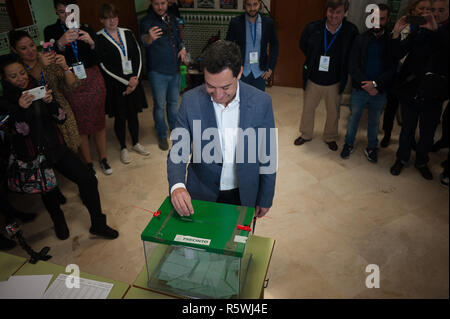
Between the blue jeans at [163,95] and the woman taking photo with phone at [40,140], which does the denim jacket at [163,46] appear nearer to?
the blue jeans at [163,95]

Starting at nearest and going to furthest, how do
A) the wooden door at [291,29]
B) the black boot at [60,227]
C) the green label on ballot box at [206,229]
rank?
the green label on ballot box at [206,229] < the black boot at [60,227] < the wooden door at [291,29]

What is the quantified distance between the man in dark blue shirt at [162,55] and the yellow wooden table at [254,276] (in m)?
2.89

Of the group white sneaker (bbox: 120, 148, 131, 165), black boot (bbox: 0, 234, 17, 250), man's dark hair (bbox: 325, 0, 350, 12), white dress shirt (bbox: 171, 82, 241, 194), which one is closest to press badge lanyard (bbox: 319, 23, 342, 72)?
man's dark hair (bbox: 325, 0, 350, 12)

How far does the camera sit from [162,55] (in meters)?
3.93

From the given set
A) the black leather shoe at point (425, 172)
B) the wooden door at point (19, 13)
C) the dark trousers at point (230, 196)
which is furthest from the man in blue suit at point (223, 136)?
the wooden door at point (19, 13)

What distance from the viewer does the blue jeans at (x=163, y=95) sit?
160 inches

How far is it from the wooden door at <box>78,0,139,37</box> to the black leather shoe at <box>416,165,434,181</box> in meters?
5.09

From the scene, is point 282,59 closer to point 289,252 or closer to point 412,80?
point 289,252

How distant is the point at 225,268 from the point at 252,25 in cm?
347

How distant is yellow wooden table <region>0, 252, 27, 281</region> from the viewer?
5.17 ft

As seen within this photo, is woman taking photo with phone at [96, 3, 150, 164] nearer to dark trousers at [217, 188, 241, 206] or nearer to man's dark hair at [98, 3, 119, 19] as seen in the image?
man's dark hair at [98, 3, 119, 19]

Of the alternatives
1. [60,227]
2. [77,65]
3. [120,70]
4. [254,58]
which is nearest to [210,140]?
[60,227]

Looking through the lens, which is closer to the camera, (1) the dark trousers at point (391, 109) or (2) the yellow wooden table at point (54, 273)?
(1) the dark trousers at point (391, 109)
